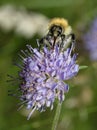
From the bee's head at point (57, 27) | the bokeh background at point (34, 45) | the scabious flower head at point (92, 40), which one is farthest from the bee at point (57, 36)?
the scabious flower head at point (92, 40)

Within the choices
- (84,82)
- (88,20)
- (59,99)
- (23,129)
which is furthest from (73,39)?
(88,20)

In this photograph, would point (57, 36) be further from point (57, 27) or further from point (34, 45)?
point (34, 45)

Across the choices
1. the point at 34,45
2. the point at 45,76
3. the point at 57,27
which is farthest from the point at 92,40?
the point at 45,76

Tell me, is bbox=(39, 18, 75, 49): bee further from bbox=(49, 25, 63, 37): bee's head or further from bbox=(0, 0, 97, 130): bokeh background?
bbox=(0, 0, 97, 130): bokeh background

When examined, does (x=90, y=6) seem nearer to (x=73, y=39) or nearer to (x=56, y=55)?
(x=73, y=39)

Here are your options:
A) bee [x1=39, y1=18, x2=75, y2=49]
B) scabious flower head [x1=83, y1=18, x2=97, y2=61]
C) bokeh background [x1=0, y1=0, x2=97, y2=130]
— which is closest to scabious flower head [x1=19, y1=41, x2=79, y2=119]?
bee [x1=39, y1=18, x2=75, y2=49]

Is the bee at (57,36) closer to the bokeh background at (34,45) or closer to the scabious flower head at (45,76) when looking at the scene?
the scabious flower head at (45,76)
